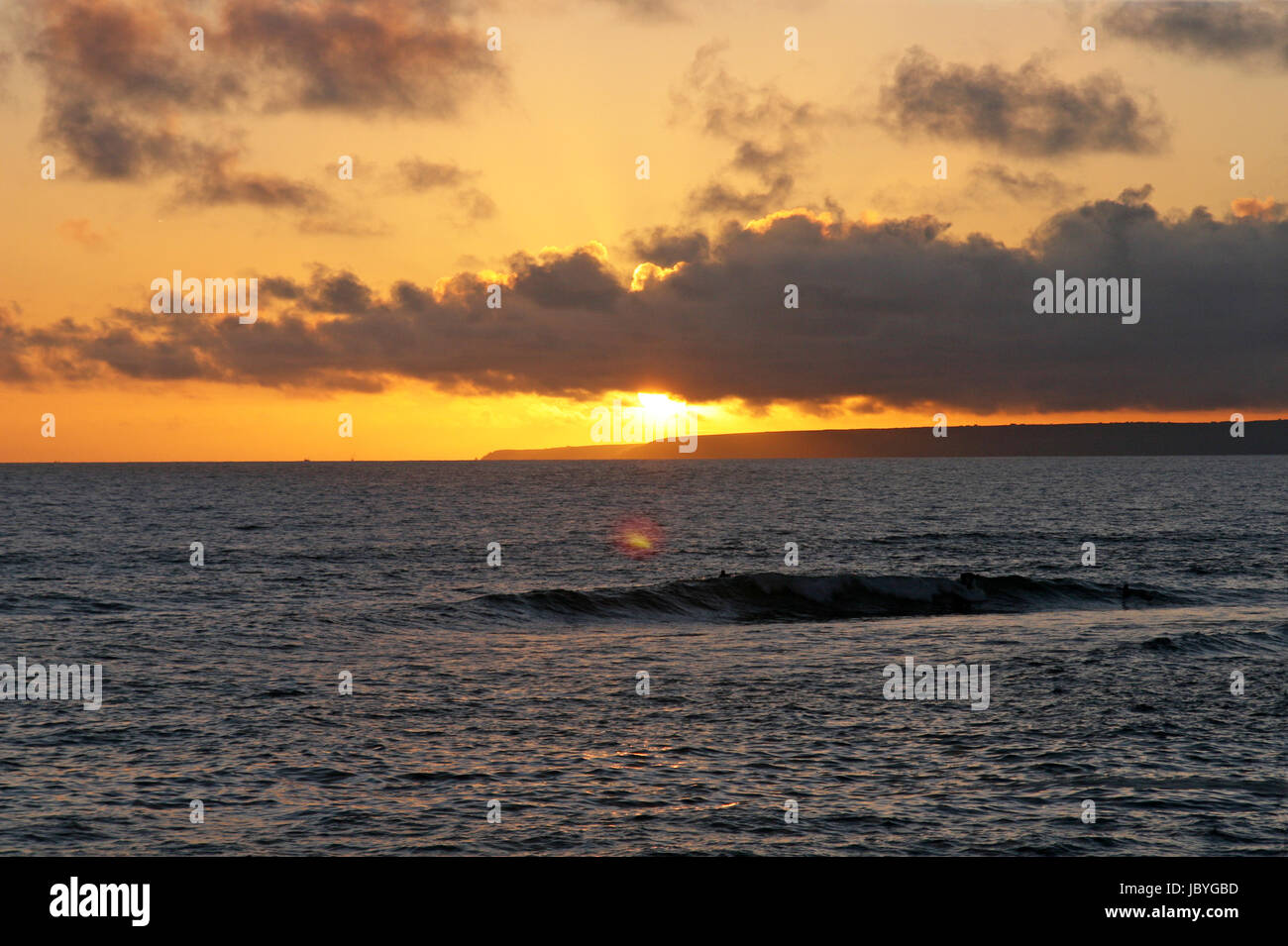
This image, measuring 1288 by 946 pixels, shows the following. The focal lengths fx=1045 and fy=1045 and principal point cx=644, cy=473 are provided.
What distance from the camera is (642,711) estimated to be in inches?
1048

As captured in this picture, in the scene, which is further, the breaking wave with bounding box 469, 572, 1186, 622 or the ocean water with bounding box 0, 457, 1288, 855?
the breaking wave with bounding box 469, 572, 1186, 622

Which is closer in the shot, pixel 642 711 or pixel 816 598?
pixel 642 711

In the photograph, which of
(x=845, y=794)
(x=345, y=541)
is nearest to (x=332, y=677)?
(x=845, y=794)

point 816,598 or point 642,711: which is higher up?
point 816,598

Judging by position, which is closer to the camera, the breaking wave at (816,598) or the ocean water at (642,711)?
the ocean water at (642,711)

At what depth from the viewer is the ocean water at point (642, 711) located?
1808cm

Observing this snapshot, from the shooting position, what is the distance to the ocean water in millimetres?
18078

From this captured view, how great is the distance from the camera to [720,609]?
2040 inches
